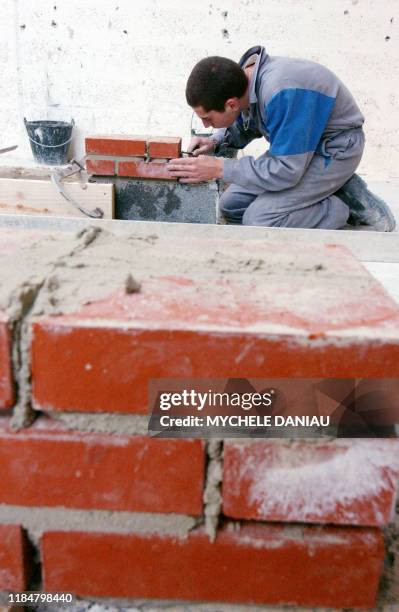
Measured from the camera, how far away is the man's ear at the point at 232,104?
11.2 feet

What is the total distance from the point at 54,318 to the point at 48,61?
689 cm

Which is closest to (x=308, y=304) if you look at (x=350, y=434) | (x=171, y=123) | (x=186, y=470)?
(x=350, y=434)

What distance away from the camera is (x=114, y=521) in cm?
91

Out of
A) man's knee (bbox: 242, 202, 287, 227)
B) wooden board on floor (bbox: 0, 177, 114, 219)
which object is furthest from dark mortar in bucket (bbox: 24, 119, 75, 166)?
man's knee (bbox: 242, 202, 287, 227)

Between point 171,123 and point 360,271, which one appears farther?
point 171,123

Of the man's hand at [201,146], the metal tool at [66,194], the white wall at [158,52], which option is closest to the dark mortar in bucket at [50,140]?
the white wall at [158,52]

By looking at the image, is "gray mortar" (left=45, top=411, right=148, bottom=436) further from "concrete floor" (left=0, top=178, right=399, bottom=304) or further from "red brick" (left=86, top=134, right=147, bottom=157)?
"red brick" (left=86, top=134, right=147, bottom=157)

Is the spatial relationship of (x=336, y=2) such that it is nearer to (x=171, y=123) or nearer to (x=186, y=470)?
(x=171, y=123)

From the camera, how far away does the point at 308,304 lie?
91 cm

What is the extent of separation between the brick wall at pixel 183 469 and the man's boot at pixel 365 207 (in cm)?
298

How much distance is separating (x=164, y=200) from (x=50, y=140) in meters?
3.32

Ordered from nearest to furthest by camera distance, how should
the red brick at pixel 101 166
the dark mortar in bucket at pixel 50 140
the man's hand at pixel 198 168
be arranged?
the man's hand at pixel 198 168 < the red brick at pixel 101 166 < the dark mortar in bucket at pixel 50 140

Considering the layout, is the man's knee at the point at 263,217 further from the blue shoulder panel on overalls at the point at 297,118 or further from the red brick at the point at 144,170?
the red brick at the point at 144,170

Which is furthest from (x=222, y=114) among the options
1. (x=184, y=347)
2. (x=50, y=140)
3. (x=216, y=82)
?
(x=50, y=140)
